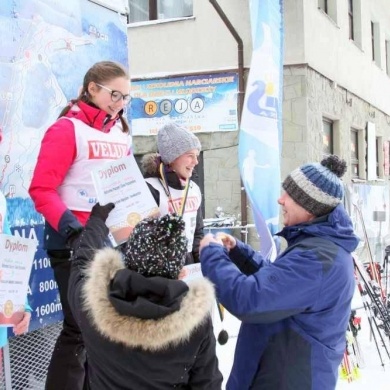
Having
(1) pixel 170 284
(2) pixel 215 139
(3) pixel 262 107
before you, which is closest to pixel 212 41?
(2) pixel 215 139

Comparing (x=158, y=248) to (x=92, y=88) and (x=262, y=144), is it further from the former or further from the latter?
→ (x=262, y=144)

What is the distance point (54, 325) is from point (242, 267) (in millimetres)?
1787

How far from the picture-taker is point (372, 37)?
49.4 ft

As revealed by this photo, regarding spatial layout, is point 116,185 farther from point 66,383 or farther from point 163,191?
point 66,383

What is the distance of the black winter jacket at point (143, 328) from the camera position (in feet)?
5.45

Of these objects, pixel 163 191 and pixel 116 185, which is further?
pixel 163 191

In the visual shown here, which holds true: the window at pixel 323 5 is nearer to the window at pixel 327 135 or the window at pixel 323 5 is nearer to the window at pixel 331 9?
the window at pixel 331 9

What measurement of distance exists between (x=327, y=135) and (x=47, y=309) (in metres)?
8.89

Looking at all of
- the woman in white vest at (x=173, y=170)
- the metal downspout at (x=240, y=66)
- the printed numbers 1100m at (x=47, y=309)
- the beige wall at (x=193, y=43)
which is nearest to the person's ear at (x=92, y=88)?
the woman in white vest at (x=173, y=170)

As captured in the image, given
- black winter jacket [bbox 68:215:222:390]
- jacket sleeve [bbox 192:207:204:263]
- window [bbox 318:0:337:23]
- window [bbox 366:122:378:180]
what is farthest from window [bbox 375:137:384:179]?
black winter jacket [bbox 68:215:222:390]

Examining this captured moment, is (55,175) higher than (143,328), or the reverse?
(55,175)

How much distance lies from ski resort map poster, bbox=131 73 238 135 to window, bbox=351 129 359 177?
417 centimetres

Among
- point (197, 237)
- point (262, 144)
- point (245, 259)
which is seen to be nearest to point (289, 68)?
point (262, 144)

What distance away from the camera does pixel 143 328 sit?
1.66m
